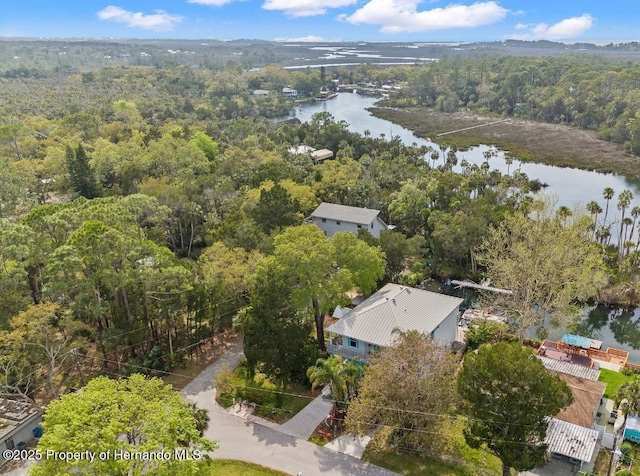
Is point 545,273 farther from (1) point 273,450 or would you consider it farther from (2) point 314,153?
(2) point 314,153

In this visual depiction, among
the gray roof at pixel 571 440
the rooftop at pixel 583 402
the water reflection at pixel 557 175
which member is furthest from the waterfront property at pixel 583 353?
the water reflection at pixel 557 175

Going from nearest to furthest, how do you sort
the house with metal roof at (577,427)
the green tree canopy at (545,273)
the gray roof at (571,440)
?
the gray roof at (571,440)
the house with metal roof at (577,427)
the green tree canopy at (545,273)

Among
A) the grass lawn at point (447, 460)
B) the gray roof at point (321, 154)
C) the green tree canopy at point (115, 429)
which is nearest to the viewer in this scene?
the green tree canopy at point (115, 429)

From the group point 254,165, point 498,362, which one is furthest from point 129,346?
point 254,165

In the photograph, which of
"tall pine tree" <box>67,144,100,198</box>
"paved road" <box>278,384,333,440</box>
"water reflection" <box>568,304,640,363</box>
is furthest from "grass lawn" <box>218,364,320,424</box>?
"tall pine tree" <box>67,144,100,198</box>

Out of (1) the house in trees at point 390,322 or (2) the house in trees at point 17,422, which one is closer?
(2) the house in trees at point 17,422

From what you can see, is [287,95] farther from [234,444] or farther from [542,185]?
[234,444]

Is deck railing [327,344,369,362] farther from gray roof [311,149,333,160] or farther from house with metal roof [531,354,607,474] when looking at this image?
gray roof [311,149,333,160]

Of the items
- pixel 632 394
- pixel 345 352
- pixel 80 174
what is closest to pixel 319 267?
pixel 345 352

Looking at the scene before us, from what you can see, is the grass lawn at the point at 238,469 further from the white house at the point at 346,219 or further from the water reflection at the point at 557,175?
the water reflection at the point at 557,175
